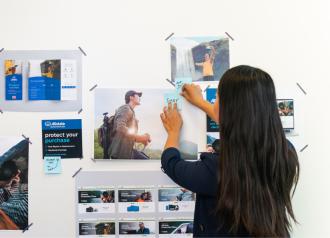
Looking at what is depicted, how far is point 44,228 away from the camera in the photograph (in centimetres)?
119

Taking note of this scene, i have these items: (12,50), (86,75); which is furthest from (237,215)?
(12,50)

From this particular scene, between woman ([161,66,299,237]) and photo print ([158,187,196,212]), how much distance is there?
0.28 meters

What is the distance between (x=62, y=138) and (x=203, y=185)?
0.57 metres

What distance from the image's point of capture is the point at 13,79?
3.90ft

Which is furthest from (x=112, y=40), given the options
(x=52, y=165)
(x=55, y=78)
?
Result: (x=52, y=165)

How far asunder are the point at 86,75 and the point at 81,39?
13 centimetres

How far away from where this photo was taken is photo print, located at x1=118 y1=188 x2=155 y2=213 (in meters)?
1.19

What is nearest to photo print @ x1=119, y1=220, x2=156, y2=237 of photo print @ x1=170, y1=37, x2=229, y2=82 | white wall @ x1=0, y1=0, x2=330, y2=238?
white wall @ x1=0, y1=0, x2=330, y2=238

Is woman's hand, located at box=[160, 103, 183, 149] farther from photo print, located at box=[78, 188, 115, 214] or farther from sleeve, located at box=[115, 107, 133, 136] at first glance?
photo print, located at box=[78, 188, 115, 214]

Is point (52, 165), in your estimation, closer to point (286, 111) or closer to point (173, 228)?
point (173, 228)

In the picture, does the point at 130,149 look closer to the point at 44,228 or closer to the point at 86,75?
the point at 86,75

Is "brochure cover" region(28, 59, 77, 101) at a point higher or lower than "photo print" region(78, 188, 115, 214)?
higher

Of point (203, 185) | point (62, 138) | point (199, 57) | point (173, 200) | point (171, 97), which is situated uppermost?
point (199, 57)

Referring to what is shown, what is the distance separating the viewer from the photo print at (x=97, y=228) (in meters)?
1.19
